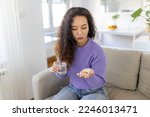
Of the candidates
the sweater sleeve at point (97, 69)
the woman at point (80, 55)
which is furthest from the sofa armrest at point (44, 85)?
the sweater sleeve at point (97, 69)

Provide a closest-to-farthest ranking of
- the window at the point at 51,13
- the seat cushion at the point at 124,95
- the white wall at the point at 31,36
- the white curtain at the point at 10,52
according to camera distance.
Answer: the seat cushion at the point at 124,95
the white curtain at the point at 10,52
the white wall at the point at 31,36
the window at the point at 51,13

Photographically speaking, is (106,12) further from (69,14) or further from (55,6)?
(69,14)

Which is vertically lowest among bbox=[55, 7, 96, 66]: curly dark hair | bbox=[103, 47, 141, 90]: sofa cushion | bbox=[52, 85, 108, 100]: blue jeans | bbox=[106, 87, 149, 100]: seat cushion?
bbox=[106, 87, 149, 100]: seat cushion

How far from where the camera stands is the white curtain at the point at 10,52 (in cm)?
164

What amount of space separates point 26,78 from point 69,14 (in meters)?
1.09

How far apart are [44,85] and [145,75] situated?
780mm

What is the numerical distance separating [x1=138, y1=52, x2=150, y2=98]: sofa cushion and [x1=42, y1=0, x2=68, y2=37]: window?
1.78 metres

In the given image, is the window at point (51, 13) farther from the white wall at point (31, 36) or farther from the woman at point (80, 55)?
the woman at point (80, 55)

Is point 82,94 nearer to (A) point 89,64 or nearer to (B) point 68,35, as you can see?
(A) point 89,64

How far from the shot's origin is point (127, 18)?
329 centimetres

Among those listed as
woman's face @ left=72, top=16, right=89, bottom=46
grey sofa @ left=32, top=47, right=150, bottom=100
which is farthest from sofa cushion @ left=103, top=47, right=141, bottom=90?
woman's face @ left=72, top=16, right=89, bottom=46

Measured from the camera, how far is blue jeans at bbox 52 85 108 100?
3.82 ft

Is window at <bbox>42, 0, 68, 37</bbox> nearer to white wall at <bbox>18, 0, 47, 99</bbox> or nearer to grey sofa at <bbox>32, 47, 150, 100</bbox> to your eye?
white wall at <bbox>18, 0, 47, 99</bbox>

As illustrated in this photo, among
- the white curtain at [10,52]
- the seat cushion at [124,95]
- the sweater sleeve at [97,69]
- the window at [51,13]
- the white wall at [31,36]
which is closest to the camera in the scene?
the sweater sleeve at [97,69]
